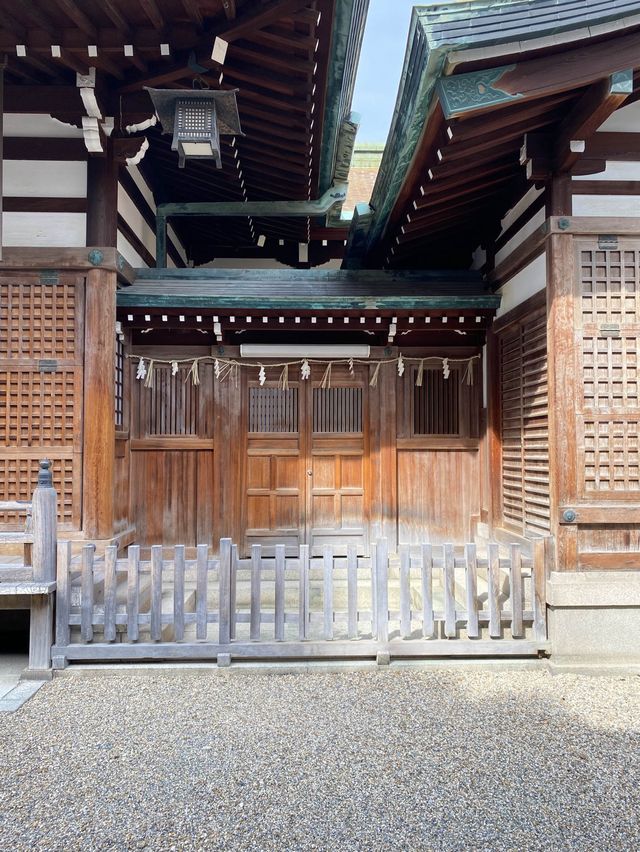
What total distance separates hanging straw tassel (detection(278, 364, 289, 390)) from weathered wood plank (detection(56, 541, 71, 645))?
10.9 ft

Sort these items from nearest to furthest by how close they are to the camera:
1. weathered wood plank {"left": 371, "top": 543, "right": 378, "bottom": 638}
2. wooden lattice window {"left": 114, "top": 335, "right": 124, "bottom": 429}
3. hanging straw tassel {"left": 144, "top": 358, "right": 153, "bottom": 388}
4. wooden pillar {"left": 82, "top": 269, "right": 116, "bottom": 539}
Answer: weathered wood plank {"left": 371, "top": 543, "right": 378, "bottom": 638} < wooden pillar {"left": 82, "top": 269, "right": 116, "bottom": 539} < wooden lattice window {"left": 114, "top": 335, "right": 124, "bottom": 429} < hanging straw tassel {"left": 144, "top": 358, "right": 153, "bottom": 388}

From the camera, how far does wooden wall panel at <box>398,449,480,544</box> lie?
6410 mm

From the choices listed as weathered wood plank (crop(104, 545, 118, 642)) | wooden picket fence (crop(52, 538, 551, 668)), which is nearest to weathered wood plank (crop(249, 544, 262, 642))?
wooden picket fence (crop(52, 538, 551, 668))

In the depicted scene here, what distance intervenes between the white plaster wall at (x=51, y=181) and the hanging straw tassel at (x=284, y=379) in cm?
287

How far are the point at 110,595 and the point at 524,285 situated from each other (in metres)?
4.81

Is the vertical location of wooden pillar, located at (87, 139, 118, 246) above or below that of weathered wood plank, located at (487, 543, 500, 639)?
above

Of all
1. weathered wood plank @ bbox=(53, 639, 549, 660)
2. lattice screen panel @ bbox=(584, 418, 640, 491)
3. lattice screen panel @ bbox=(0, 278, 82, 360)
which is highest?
lattice screen panel @ bbox=(0, 278, 82, 360)

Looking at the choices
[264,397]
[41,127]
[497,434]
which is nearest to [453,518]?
[497,434]

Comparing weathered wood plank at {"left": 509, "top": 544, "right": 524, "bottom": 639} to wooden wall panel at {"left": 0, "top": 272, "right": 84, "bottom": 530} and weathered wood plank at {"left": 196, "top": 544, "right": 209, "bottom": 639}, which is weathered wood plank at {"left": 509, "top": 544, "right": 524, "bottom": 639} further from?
wooden wall panel at {"left": 0, "top": 272, "right": 84, "bottom": 530}

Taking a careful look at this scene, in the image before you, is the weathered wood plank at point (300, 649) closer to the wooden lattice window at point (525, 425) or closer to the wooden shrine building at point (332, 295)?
the wooden shrine building at point (332, 295)

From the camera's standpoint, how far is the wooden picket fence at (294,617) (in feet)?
13.0

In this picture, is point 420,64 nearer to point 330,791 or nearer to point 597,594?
point 597,594

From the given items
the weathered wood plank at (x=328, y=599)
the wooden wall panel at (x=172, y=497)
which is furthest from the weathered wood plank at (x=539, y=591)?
the wooden wall panel at (x=172, y=497)

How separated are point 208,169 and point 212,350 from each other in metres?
2.26
